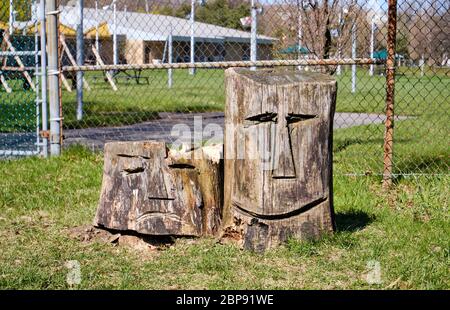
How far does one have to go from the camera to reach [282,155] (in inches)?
182

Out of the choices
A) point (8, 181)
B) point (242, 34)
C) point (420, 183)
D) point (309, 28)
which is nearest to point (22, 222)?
point (8, 181)

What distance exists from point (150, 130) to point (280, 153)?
738cm

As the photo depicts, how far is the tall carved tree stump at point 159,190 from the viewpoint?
4.88m

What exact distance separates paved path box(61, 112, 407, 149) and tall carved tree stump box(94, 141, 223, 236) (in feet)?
13.7

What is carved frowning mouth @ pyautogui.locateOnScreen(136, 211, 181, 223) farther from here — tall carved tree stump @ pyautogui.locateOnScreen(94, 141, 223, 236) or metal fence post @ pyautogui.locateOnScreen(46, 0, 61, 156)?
metal fence post @ pyautogui.locateOnScreen(46, 0, 61, 156)

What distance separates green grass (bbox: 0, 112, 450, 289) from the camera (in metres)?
4.18

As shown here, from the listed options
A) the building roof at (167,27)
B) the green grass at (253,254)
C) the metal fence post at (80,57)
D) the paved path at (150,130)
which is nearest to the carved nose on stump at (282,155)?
the green grass at (253,254)

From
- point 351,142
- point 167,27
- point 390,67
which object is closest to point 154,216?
point 390,67

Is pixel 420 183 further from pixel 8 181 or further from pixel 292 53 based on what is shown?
pixel 8 181

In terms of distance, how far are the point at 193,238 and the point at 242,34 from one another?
17.4 meters

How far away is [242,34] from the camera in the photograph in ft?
71.6

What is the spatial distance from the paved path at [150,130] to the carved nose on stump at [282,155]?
4.60 m

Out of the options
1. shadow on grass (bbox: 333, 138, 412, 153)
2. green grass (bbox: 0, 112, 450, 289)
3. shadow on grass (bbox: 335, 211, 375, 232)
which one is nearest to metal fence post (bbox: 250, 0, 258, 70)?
shadow on grass (bbox: 333, 138, 412, 153)
